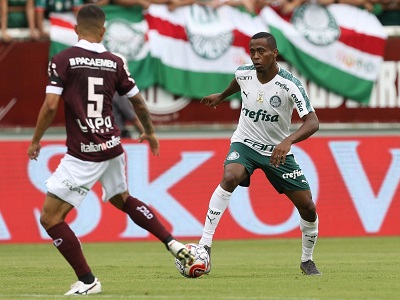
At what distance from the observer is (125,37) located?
19094mm

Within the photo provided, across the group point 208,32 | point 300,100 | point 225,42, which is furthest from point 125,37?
point 300,100

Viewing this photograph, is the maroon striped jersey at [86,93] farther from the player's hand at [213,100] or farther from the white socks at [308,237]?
the white socks at [308,237]

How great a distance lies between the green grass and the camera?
8.62m

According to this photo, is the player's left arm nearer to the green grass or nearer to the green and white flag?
the green grass

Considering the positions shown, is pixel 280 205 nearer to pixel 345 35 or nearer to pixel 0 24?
pixel 345 35

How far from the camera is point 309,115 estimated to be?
9945mm

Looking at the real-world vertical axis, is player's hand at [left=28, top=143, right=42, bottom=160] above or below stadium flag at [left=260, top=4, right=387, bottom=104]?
above

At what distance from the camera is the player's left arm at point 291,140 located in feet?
31.4

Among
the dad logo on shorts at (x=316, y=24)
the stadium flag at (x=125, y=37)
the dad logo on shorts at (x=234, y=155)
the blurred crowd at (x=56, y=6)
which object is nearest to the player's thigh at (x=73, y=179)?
the dad logo on shorts at (x=234, y=155)

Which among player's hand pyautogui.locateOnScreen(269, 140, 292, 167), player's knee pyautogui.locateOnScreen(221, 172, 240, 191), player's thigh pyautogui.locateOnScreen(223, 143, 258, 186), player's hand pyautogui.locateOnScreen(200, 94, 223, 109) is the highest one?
player's hand pyautogui.locateOnScreen(269, 140, 292, 167)

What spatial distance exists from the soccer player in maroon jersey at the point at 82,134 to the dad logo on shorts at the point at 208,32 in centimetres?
1054

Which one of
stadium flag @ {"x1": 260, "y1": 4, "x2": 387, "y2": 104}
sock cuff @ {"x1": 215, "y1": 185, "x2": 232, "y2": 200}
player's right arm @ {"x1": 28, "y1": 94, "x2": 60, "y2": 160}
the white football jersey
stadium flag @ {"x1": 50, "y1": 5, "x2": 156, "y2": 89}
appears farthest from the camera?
stadium flag @ {"x1": 260, "y1": 4, "x2": 387, "y2": 104}

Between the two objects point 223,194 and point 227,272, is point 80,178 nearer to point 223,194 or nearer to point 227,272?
point 223,194

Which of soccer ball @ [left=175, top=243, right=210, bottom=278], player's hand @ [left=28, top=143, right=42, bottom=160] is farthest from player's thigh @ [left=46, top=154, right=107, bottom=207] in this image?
soccer ball @ [left=175, top=243, right=210, bottom=278]
